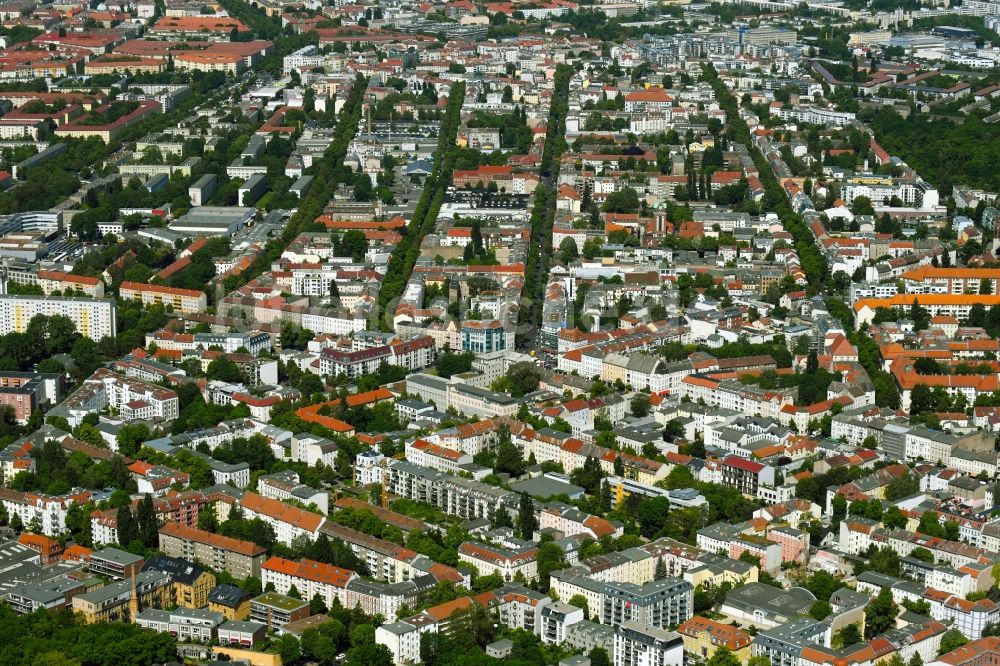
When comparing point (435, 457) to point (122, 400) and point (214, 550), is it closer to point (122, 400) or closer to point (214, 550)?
point (214, 550)

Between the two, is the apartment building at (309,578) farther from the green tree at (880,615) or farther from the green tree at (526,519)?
the green tree at (880,615)

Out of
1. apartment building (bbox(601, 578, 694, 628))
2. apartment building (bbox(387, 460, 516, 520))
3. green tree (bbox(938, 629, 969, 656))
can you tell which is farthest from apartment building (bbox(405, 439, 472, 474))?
green tree (bbox(938, 629, 969, 656))

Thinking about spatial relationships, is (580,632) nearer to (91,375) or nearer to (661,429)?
(661,429)

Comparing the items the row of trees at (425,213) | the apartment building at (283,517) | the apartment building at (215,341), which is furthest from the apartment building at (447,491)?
the row of trees at (425,213)

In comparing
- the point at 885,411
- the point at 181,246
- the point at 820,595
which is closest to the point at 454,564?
the point at 820,595

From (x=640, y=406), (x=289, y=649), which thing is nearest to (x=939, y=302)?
(x=640, y=406)

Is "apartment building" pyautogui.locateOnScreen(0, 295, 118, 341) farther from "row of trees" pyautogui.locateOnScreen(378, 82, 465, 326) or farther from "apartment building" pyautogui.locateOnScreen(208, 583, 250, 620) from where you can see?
"apartment building" pyautogui.locateOnScreen(208, 583, 250, 620)
